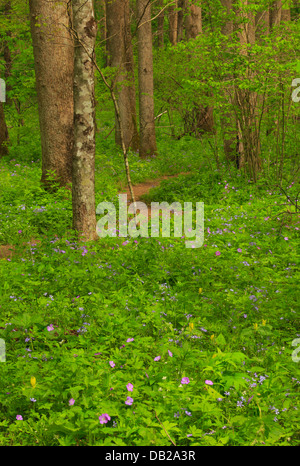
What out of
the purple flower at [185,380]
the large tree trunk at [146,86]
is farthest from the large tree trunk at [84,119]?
the large tree trunk at [146,86]

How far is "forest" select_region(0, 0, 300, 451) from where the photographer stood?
8.69ft

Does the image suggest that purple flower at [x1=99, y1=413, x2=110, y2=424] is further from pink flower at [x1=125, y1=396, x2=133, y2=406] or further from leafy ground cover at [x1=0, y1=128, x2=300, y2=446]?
pink flower at [x1=125, y1=396, x2=133, y2=406]

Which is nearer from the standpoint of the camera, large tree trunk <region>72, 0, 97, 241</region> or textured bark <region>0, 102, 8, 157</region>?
large tree trunk <region>72, 0, 97, 241</region>

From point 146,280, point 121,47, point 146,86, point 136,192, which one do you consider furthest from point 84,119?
point 121,47

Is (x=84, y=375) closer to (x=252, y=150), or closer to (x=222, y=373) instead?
(x=222, y=373)

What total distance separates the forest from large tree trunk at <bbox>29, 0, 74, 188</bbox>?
0.03 meters

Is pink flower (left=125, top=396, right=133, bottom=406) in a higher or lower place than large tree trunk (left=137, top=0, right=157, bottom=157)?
→ lower

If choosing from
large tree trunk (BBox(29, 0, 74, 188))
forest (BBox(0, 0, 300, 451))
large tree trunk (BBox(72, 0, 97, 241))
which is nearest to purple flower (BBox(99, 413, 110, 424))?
forest (BBox(0, 0, 300, 451))

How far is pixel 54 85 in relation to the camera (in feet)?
25.4

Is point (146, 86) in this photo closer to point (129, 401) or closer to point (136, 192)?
point (136, 192)

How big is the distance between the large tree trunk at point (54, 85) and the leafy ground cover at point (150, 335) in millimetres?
1294

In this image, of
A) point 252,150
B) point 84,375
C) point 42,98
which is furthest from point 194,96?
point 84,375

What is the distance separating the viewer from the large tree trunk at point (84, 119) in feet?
16.9

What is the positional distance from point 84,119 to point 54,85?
276 centimetres
